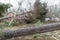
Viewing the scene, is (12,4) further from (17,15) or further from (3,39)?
(3,39)

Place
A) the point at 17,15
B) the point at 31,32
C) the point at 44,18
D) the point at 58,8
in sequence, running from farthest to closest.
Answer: the point at 58,8 < the point at 44,18 < the point at 17,15 < the point at 31,32

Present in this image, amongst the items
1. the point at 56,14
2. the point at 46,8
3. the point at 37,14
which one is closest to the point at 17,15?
the point at 37,14

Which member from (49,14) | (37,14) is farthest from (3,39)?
(49,14)

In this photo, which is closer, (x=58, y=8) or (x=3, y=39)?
(x=3, y=39)

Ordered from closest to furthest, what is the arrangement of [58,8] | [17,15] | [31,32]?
[31,32]
[17,15]
[58,8]

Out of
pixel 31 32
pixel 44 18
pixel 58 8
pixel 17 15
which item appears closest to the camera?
pixel 31 32

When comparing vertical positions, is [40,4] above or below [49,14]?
above

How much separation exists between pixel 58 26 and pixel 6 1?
3.25 m

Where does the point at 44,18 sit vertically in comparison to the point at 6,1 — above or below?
below

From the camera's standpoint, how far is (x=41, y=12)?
5027 mm

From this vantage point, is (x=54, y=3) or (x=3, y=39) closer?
(x=3, y=39)

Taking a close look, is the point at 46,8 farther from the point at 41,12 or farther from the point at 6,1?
the point at 6,1

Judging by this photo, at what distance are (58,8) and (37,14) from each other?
856mm

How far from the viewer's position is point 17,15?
4.74m
